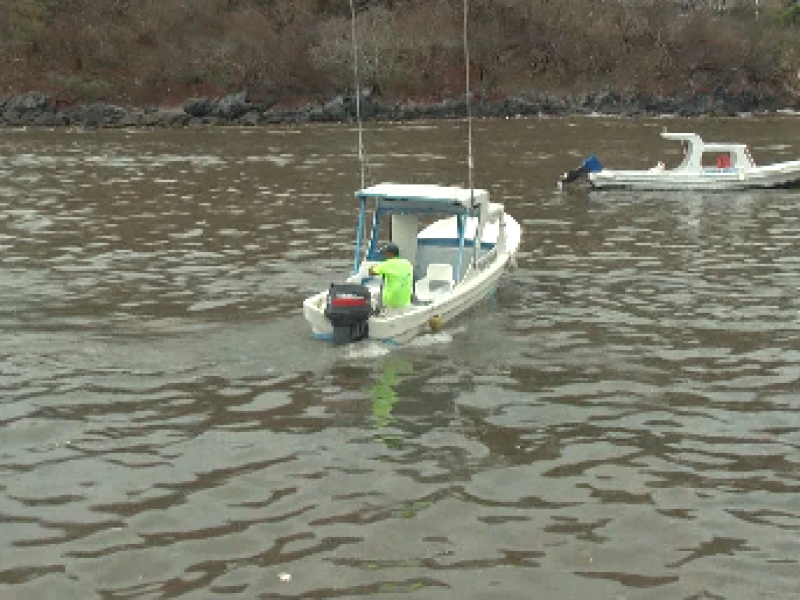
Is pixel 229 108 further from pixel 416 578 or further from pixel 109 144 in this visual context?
pixel 416 578

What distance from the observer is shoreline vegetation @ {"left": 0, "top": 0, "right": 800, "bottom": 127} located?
90812 millimetres

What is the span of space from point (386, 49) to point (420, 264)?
261ft

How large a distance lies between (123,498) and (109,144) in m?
53.5

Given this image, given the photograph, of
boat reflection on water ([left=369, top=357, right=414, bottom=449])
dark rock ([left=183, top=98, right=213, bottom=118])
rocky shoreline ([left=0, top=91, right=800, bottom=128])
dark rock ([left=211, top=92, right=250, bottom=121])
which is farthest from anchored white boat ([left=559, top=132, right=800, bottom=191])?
dark rock ([left=183, top=98, right=213, bottom=118])

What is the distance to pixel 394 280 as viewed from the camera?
17.3 meters

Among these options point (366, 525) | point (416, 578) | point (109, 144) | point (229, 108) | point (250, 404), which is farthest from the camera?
point (229, 108)

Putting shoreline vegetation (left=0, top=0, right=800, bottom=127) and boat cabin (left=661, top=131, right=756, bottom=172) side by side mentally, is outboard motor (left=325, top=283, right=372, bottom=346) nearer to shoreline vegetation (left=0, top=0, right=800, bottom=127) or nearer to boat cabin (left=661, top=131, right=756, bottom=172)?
boat cabin (left=661, top=131, right=756, bottom=172)

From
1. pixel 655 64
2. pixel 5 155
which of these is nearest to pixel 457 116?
pixel 655 64

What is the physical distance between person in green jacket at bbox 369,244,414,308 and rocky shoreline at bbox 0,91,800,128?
6280 cm

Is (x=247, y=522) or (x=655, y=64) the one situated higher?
(x=655, y=64)

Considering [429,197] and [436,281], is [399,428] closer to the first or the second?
[436,281]

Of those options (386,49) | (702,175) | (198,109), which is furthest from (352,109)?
(702,175)

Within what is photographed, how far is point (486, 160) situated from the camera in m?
50.4

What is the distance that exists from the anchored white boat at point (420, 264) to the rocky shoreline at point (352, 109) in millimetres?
59350
